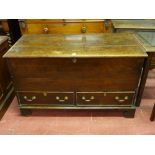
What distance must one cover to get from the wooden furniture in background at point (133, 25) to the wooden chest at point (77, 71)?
34 centimetres

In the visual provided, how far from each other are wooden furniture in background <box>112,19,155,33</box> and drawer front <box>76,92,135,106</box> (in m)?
0.80

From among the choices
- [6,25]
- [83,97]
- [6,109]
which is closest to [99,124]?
[83,97]

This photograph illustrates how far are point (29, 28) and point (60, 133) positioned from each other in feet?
4.24

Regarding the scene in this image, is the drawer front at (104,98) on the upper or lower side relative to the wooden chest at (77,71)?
lower

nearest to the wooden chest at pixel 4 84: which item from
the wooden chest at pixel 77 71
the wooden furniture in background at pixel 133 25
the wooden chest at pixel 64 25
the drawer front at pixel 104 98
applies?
the wooden chest at pixel 77 71

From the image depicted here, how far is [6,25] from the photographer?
2236 mm

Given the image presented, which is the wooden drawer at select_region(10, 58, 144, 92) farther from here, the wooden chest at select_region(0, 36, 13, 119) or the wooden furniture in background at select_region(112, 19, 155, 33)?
the wooden furniture in background at select_region(112, 19, 155, 33)

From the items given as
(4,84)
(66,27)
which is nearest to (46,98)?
(4,84)

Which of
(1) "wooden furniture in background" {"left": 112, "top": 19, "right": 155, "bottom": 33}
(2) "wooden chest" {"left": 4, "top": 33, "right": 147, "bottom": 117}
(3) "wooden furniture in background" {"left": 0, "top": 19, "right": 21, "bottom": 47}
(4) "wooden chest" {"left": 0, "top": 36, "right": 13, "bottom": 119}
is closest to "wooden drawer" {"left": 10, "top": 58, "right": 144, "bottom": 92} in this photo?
(2) "wooden chest" {"left": 4, "top": 33, "right": 147, "bottom": 117}

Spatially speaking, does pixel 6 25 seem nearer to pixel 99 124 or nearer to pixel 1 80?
pixel 1 80

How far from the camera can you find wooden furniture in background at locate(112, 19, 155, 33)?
1.94m

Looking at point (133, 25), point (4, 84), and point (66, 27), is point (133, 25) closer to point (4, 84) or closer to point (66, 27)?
point (66, 27)

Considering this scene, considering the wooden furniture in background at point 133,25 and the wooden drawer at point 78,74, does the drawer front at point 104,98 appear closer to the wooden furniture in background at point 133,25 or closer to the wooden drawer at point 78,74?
the wooden drawer at point 78,74

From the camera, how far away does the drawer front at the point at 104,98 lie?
152 cm
